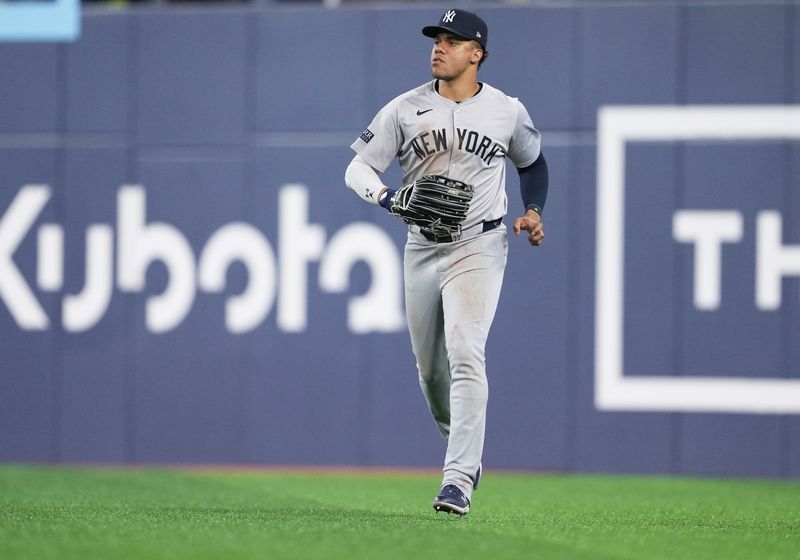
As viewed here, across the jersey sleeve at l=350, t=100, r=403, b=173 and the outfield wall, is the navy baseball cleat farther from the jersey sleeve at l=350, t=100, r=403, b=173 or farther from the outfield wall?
the outfield wall

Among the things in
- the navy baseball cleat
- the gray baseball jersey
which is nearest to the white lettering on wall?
the gray baseball jersey

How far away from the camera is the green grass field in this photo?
4156 millimetres

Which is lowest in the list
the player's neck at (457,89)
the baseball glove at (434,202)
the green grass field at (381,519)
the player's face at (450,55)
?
the green grass field at (381,519)

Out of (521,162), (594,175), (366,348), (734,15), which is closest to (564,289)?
(594,175)

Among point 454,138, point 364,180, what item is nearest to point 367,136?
point 364,180

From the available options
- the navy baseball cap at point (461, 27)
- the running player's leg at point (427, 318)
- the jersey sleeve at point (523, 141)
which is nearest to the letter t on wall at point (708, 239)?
the jersey sleeve at point (523, 141)

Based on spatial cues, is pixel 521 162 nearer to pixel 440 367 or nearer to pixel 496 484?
pixel 440 367

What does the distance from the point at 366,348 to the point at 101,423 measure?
6.34 feet

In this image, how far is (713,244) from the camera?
8.70 metres

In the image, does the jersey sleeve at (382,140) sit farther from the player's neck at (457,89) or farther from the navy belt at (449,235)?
the navy belt at (449,235)

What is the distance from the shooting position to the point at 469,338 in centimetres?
515

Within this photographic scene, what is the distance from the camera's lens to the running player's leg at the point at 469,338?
5.05 metres

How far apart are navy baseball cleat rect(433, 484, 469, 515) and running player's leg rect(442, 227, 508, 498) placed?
3 cm

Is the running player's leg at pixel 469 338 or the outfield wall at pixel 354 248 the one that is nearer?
the running player's leg at pixel 469 338
